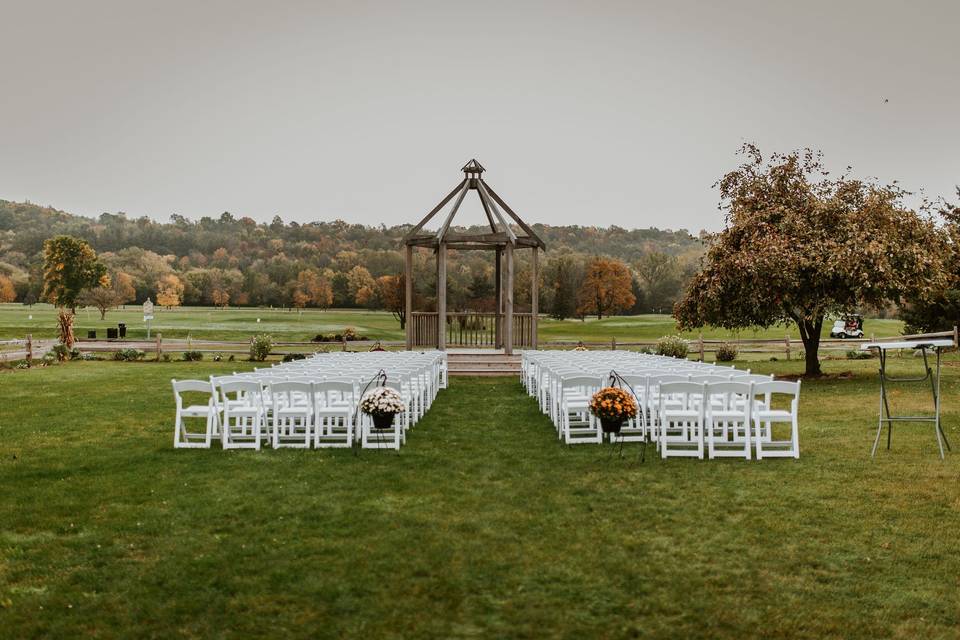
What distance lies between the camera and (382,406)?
10117 millimetres

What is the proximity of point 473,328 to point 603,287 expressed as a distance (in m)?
43.0

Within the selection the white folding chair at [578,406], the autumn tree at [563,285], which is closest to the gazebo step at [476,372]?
the white folding chair at [578,406]

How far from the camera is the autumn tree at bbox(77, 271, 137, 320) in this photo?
66625mm

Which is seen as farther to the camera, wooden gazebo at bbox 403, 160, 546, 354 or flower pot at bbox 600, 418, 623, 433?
wooden gazebo at bbox 403, 160, 546, 354

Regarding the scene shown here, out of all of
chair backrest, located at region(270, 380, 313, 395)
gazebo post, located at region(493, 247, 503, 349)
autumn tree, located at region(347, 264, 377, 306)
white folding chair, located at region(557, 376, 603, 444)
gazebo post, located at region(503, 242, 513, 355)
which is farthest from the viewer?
autumn tree, located at region(347, 264, 377, 306)

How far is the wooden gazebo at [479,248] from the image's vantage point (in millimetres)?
23781

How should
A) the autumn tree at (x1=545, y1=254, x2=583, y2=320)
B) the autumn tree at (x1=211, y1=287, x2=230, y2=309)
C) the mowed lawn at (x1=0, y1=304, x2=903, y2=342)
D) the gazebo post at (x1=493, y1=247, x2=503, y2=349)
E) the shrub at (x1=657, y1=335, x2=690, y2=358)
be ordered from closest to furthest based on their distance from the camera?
the gazebo post at (x1=493, y1=247, x2=503, y2=349) < the shrub at (x1=657, y1=335, x2=690, y2=358) < the mowed lawn at (x1=0, y1=304, x2=903, y2=342) < the autumn tree at (x1=545, y1=254, x2=583, y2=320) < the autumn tree at (x1=211, y1=287, x2=230, y2=309)

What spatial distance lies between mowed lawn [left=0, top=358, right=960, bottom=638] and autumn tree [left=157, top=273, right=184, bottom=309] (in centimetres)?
7026

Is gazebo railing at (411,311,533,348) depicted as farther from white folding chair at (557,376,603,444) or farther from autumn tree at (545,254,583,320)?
autumn tree at (545,254,583,320)

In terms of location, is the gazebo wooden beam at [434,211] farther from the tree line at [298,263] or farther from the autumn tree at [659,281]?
the autumn tree at [659,281]

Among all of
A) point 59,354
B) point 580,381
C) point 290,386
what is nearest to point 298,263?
point 59,354

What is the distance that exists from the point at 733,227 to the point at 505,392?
8.37 m

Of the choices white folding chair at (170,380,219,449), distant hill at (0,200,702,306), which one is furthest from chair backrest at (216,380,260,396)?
distant hill at (0,200,702,306)

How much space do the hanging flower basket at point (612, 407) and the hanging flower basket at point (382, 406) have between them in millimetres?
2448
